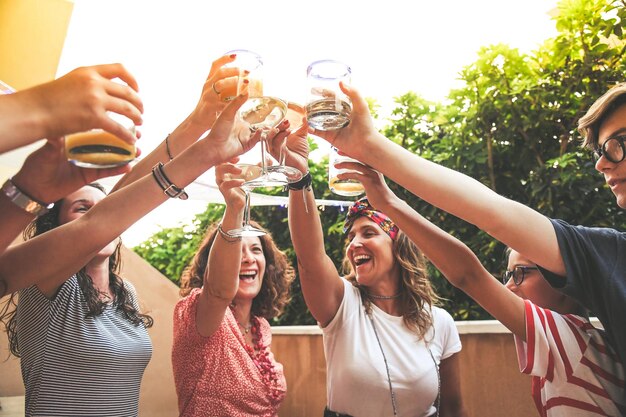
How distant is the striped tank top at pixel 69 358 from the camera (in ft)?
6.59

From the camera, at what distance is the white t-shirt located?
7.16 ft

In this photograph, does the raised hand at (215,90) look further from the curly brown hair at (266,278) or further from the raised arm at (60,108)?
the curly brown hair at (266,278)

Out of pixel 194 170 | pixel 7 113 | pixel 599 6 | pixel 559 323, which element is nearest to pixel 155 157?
pixel 194 170

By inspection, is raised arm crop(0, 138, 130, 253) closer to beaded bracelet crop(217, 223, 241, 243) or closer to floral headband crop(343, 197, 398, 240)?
beaded bracelet crop(217, 223, 241, 243)

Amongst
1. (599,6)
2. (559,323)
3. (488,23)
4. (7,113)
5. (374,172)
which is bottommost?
(559,323)

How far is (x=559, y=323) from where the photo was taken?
1812 millimetres

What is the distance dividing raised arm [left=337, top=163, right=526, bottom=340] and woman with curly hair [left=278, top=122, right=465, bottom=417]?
67 millimetres

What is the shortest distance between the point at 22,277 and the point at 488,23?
430cm

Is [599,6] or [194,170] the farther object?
[599,6]

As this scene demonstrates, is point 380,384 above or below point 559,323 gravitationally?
below

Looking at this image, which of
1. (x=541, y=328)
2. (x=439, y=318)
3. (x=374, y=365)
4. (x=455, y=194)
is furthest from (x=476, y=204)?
(x=439, y=318)

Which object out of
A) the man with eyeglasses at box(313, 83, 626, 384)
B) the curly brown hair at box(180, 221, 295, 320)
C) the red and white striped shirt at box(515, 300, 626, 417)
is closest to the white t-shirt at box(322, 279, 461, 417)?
the red and white striped shirt at box(515, 300, 626, 417)

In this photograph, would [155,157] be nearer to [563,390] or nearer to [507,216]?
[507,216]

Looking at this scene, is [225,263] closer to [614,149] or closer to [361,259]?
[361,259]
